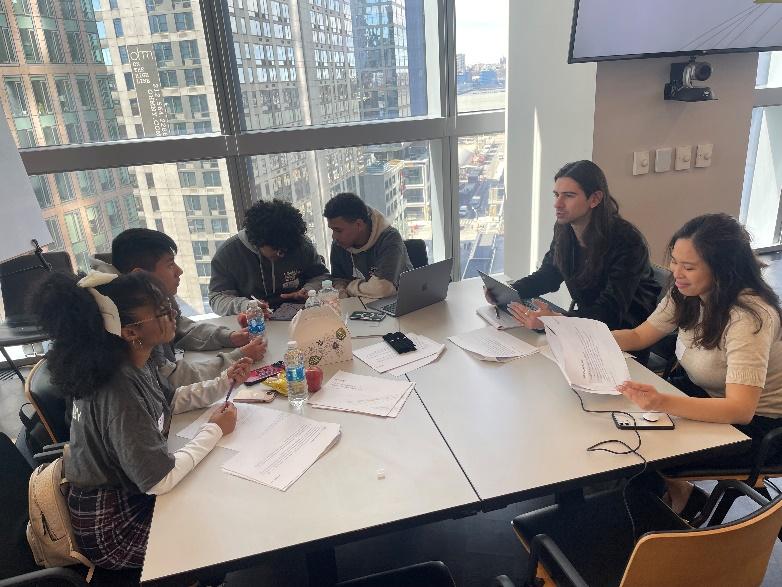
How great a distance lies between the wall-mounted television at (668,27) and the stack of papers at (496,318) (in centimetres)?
143

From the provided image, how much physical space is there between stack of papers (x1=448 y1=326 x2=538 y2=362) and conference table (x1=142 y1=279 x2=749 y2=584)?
0.13 meters

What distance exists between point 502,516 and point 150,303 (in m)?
1.59

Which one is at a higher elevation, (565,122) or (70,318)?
(565,122)

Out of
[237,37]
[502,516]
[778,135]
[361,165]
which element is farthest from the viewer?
[778,135]

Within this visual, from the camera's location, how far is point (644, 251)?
224 centimetres

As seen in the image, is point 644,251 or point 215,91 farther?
point 215,91

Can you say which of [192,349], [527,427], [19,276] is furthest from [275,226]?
[19,276]

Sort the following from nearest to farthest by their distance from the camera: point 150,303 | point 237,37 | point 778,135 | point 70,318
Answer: point 70,318 → point 150,303 → point 237,37 → point 778,135

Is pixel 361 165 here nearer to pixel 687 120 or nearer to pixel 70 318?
pixel 687 120

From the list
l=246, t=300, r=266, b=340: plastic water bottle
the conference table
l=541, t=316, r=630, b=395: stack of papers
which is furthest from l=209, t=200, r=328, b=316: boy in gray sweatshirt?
l=541, t=316, r=630, b=395: stack of papers

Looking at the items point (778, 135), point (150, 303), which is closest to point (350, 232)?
point (150, 303)

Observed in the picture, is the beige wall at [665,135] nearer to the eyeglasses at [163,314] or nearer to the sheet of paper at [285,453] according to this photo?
the sheet of paper at [285,453]

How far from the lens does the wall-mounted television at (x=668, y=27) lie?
2.66 m

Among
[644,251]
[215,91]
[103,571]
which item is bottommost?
[103,571]
